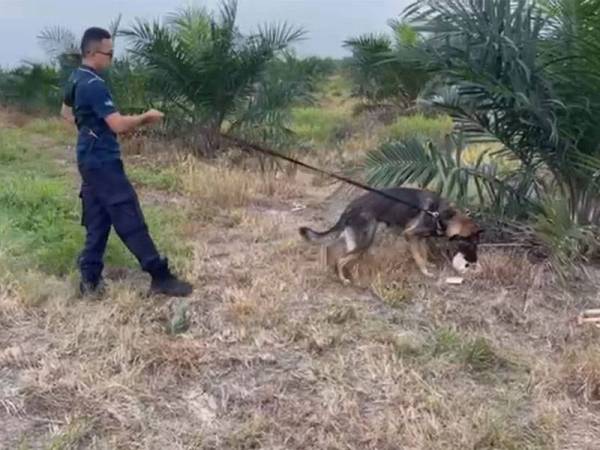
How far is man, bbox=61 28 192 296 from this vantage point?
517 centimetres

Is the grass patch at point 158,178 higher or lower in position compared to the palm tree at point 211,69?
lower

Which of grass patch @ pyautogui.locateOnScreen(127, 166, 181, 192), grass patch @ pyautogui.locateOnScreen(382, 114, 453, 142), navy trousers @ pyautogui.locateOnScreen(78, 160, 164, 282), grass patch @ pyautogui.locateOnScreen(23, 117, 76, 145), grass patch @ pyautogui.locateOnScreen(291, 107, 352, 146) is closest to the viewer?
navy trousers @ pyautogui.locateOnScreen(78, 160, 164, 282)

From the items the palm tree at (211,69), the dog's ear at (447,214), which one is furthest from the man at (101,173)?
the palm tree at (211,69)

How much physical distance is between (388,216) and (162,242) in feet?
5.86

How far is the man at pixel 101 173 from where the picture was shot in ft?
17.0

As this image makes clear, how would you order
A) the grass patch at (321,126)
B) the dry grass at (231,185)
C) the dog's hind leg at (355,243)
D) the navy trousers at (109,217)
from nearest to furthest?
1. the navy trousers at (109,217)
2. the dog's hind leg at (355,243)
3. the dry grass at (231,185)
4. the grass patch at (321,126)

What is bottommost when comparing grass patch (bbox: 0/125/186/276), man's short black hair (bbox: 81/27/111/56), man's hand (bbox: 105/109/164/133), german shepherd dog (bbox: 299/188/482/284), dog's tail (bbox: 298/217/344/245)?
grass patch (bbox: 0/125/186/276)

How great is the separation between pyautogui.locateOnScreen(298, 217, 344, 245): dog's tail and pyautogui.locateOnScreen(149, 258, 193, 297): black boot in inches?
44.7

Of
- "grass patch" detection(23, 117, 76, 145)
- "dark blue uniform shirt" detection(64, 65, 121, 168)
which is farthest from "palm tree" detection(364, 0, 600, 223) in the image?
"grass patch" detection(23, 117, 76, 145)

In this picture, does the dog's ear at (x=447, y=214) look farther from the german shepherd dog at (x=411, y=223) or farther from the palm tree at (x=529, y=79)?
the palm tree at (x=529, y=79)

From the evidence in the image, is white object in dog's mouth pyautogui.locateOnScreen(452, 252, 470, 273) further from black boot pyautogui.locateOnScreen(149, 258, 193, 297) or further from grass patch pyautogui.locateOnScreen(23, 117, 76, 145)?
grass patch pyautogui.locateOnScreen(23, 117, 76, 145)

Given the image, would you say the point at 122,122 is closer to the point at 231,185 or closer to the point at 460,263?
the point at 460,263

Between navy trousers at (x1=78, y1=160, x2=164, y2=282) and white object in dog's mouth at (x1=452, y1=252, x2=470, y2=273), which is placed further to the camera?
white object in dog's mouth at (x1=452, y1=252, x2=470, y2=273)

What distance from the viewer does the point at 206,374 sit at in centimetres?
447
